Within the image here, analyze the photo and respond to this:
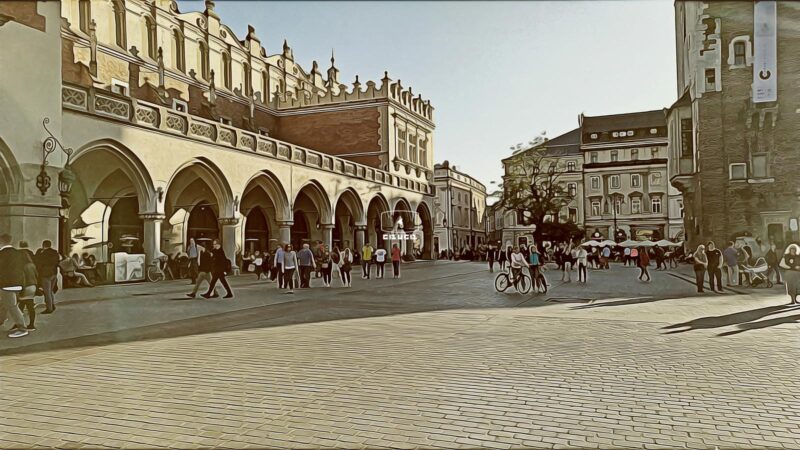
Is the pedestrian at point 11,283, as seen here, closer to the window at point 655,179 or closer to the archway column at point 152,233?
the archway column at point 152,233

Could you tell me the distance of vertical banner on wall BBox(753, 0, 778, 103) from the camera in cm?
2170

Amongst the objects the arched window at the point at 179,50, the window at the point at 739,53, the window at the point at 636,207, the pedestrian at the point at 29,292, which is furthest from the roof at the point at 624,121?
the pedestrian at the point at 29,292

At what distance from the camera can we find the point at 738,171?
34594 millimetres

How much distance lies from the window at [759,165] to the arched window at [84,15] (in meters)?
33.7

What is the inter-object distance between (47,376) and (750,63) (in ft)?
123

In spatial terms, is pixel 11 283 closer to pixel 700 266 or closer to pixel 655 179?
pixel 700 266

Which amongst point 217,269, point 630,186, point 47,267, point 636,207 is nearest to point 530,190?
point 630,186

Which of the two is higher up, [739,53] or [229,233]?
[739,53]

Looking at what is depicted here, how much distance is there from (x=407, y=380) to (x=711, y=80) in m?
36.2

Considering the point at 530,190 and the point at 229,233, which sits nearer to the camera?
the point at 229,233

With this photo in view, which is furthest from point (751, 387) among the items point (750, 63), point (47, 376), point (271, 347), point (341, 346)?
point (750, 63)

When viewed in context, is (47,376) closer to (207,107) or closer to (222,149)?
(222,149)

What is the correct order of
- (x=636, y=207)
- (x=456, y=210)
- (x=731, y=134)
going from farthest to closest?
(x=456, y=210) → (x=636, y=207) → (x=731, y=134)

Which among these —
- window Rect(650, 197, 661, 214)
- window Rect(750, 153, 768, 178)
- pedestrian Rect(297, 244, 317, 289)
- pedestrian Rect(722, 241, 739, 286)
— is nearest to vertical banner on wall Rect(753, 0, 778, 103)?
window Rect(750, 153, 768, 178)
